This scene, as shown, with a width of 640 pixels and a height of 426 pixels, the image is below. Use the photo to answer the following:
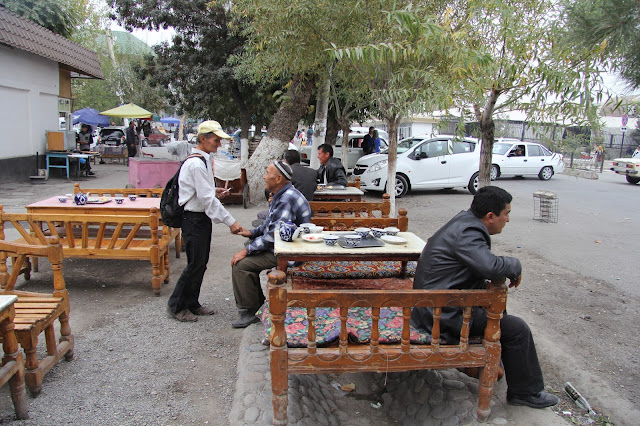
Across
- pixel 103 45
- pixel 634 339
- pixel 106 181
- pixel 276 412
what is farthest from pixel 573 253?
pixel 103 45

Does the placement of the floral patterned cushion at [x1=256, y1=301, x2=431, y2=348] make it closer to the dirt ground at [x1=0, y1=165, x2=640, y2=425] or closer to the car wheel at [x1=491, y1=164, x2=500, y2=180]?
the dirt ground at [x1=0, y1=165, x2=640, y2=425]

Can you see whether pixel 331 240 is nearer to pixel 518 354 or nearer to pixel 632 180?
pixel 518 354

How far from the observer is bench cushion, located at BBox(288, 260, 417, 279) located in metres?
4.22

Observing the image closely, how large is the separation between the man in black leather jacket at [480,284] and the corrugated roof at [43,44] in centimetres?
1234

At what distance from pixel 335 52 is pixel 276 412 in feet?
12.8

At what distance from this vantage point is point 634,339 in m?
4.56

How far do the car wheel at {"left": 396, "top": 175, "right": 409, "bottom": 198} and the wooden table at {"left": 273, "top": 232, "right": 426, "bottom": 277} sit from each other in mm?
10009

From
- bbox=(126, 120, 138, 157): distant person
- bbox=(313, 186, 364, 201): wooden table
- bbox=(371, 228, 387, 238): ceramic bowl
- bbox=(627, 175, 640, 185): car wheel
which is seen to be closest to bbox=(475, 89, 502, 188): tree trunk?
bbox=(313, 186, 364, 201): wooden table

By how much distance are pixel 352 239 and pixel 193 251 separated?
1.55 meters

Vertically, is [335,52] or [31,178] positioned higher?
[335,52]

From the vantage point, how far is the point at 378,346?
2.91 metres

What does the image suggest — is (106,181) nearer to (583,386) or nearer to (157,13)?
(157,13)

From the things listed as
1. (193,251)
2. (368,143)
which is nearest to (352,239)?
(193,251)

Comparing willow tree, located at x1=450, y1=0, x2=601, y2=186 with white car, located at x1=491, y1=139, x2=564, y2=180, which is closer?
willow tree, located at x1=450, y1=0, x2=601, y2=186
